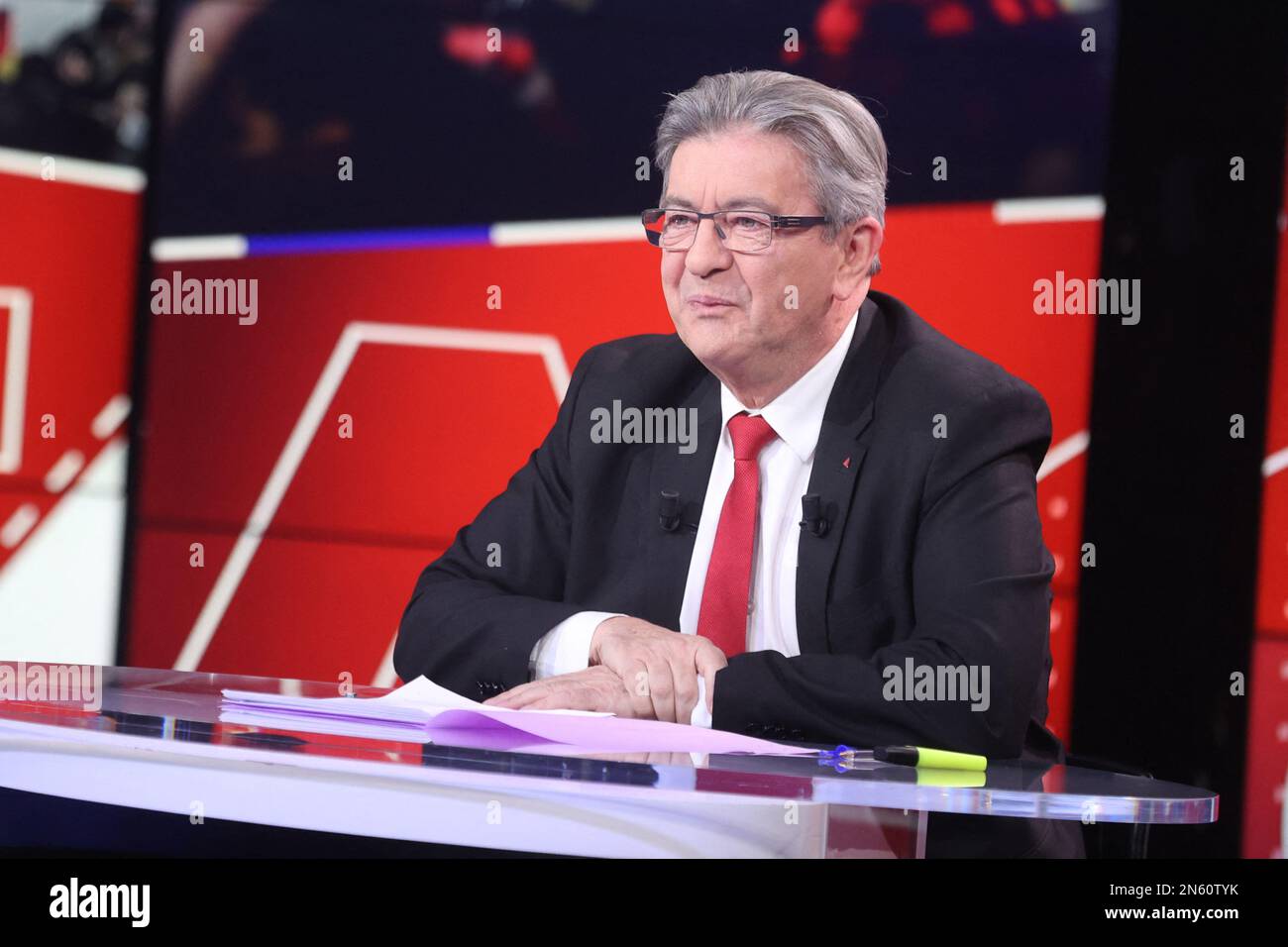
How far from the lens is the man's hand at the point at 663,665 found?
203 cm

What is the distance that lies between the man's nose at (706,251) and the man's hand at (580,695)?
2.43 feet

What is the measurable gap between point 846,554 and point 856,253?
58 centimetres

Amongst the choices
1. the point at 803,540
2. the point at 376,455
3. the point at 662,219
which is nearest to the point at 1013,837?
the point at 803,540

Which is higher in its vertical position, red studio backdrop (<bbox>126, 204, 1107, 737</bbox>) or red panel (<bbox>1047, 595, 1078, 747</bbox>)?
red studio backdrop (<bbox>126, 204, 1107, 737</bbox>)

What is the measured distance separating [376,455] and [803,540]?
203 cm

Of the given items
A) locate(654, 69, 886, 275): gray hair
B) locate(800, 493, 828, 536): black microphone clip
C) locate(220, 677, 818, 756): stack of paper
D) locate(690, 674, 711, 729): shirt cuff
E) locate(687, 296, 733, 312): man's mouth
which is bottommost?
locate(690, 674, 711, 729): shirt cuff

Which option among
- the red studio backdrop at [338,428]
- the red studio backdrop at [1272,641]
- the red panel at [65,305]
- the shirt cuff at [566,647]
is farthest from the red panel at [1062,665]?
the red panel at [65,305]

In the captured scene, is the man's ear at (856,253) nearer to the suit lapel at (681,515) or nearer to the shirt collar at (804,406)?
the shirt collar at (804,406)

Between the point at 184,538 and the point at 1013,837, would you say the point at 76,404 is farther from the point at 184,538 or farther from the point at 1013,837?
the point at 1013,837

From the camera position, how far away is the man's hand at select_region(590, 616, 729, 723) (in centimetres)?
203

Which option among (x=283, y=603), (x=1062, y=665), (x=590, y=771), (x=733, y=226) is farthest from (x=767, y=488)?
(x=283, y=603)

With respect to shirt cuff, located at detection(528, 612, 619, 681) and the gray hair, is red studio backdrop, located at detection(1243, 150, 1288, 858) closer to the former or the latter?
the gray hair

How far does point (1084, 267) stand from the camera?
3641 mm

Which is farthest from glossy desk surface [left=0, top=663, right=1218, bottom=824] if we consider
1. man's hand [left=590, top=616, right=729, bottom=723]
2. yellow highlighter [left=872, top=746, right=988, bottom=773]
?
man's hand [left=590, top=616, right=729, bottom=723]
